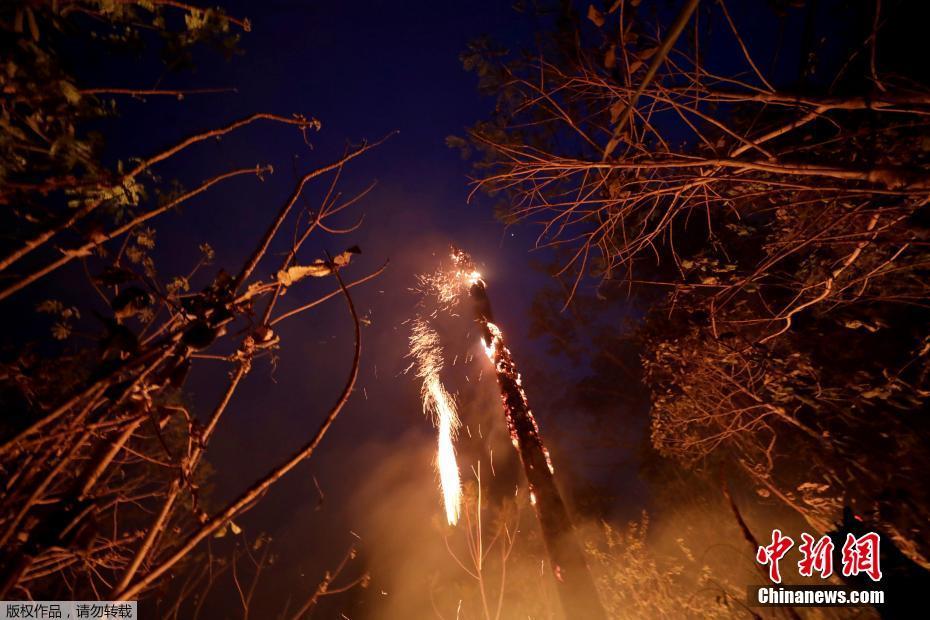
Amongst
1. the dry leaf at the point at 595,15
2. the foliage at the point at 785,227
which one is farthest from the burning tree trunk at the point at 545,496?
the dry leaf at the point at 595,15

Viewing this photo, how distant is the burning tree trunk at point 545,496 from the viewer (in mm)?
5539

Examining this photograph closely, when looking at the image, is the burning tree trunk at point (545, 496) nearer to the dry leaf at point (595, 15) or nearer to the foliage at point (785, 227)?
the foliage at point (785, 227)

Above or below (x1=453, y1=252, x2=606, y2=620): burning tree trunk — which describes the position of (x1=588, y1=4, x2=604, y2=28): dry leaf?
above

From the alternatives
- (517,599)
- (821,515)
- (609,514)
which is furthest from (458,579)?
(821,515)

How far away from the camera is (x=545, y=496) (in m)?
6.05

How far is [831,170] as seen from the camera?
216 cm

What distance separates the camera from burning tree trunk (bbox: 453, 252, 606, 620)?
18.2 feet

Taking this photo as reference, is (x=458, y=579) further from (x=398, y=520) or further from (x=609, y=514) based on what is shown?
(x=609, y=514)

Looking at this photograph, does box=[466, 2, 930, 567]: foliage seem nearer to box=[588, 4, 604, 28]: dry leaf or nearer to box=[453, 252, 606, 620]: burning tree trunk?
box=[588, 4, 604, 28]: dry leaf

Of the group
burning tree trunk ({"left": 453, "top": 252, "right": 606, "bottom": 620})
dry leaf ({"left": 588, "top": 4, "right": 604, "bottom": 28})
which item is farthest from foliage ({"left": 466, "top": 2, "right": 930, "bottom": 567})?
burning tree trunk ({"left": 453, "top": 252, "right": 606, "bottom": 620})

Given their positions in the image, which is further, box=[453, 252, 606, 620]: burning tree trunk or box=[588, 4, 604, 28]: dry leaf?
box=[453, 252, 606, 620]: burning tree trunk

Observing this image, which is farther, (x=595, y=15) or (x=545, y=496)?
(x=545, y=496)

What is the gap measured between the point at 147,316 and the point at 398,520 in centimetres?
2500

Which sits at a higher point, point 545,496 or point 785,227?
point 785,227
